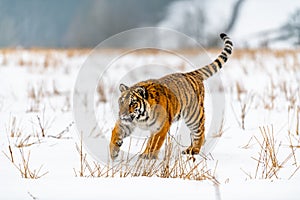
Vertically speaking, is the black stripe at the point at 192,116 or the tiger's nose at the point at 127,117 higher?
the black stripe at the point at 192,116

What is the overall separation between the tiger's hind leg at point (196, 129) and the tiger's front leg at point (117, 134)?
0.69m

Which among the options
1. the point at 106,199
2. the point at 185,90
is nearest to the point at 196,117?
the point at 185,90

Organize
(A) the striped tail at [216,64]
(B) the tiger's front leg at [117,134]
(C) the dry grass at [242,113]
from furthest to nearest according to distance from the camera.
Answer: (C) the dry grass at [242,113] → (A) the striped tail at [216,64] → (B) the tiger's front leg at [117,134]

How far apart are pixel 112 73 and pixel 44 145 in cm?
835

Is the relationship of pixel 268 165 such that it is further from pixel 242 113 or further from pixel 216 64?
pixel 242 113

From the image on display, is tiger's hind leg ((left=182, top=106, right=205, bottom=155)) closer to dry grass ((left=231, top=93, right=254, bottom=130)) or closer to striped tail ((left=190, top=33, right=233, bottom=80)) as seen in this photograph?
striped tail ((left=190, top=33, right=233, bottom=80))

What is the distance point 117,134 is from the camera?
344 centimetres

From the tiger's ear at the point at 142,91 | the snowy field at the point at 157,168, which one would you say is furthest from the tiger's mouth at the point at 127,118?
the snowy field at the point at 157,168

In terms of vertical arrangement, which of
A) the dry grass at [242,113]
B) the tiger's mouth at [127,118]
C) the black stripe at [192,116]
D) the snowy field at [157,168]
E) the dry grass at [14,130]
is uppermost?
the dry grass at [242,113]

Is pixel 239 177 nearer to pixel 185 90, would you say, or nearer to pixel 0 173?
pixel 185 90

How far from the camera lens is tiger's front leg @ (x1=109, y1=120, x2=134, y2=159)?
3.42 metres

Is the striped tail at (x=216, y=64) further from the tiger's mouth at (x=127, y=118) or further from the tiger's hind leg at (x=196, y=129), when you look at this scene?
the tiger's mouth at (x=127, y=118)

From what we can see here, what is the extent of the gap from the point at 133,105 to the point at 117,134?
0.27 m

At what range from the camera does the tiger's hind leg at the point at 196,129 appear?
395cm
